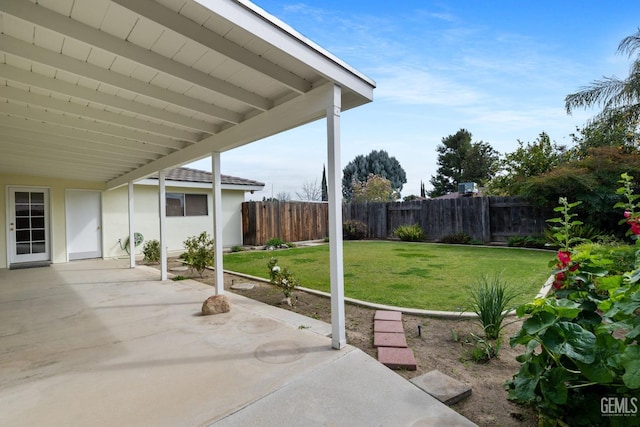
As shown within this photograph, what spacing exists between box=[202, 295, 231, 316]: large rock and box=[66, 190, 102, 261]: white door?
819 cm

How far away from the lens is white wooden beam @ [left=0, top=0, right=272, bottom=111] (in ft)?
7.22

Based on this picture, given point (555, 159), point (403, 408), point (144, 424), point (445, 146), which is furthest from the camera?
point (445, 146)

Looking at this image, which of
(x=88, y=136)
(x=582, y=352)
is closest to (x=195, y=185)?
(x=88, y=136)

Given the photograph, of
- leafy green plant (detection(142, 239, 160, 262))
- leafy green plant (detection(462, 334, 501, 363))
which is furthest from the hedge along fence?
leafy green plant (detection(462, 334, 501, 363))

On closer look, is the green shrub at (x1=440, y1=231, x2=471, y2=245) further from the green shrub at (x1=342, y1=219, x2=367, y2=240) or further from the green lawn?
the green shrub at (x1=342, y1=219, x2=367, y2=240)

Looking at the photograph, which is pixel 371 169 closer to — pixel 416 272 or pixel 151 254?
pixel 151 254

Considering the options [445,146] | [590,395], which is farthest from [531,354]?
[445,146]

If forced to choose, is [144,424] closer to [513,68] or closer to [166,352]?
[166,352]

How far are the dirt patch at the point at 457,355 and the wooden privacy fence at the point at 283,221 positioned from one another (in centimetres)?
843

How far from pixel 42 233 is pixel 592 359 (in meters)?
12.4

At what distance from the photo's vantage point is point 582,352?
5.66 ft

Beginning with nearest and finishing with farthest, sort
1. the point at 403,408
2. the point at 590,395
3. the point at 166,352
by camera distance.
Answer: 1. the point at 590,395
2. the point at 403,408
3. the point at 166,352

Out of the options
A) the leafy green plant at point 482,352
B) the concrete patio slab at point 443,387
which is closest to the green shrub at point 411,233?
the leafy green plant at point 482,352

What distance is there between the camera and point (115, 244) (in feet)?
34.5
